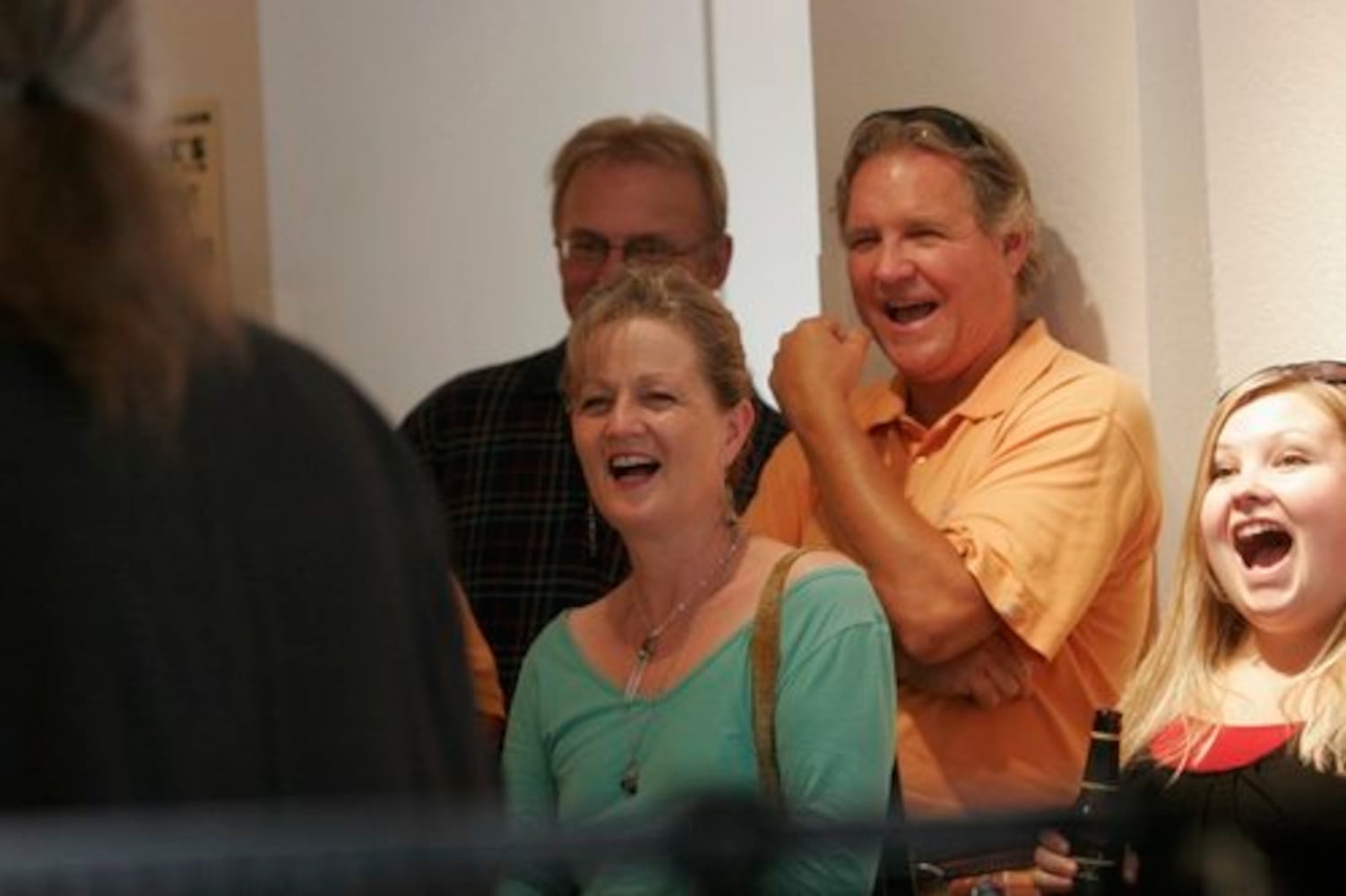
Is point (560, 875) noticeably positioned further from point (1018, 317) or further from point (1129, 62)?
point (1129, 62)

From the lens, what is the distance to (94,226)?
4.43ft

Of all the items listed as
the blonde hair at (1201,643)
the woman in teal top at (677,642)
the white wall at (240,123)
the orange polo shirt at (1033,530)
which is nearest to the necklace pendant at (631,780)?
the woman in teal top at (677,642)

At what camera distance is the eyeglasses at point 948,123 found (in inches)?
137

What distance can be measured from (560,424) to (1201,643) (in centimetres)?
105

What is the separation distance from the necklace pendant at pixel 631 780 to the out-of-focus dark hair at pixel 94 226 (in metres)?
1.58

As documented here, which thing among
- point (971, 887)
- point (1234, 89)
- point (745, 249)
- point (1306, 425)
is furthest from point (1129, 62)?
point (745, 249)

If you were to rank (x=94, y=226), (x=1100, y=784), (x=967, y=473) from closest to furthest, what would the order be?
(x=94, y=226) → (x=1100, y=784) → (x=967, y=473)

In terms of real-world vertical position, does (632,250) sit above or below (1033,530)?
above

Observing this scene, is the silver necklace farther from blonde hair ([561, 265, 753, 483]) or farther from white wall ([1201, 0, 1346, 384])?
white wall ([1201, 0, 1346, 384])

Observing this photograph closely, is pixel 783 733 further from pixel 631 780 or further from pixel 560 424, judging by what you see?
pixel 560 424

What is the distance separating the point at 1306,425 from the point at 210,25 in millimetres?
3008

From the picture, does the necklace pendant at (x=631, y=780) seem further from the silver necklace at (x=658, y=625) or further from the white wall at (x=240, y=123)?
the white wall at (x=240, y=123)

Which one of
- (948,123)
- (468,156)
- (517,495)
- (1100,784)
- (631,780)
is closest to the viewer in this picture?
(1100,784)

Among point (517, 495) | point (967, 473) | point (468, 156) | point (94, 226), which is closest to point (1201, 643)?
point (967, 473)
